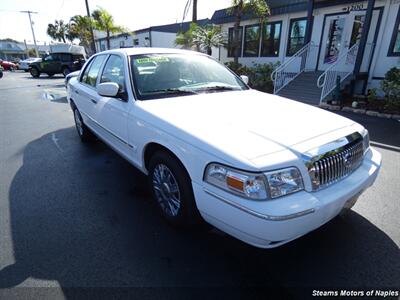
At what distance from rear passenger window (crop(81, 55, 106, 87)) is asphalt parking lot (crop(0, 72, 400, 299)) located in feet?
5.20

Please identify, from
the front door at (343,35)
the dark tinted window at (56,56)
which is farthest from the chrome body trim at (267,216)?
the dark tinted window at (56,56)

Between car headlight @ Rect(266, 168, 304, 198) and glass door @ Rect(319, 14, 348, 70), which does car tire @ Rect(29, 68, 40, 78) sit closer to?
glass door @ Rect(319, 14, 348, 70)

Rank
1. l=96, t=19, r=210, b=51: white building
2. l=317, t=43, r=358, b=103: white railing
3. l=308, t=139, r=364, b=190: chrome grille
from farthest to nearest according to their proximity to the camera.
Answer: l=96, t=19, r=210, b=51: white building < l=317, t=43, r=358, b=103: white railing < l=308, t=139, r=364, b=190: chrome grille

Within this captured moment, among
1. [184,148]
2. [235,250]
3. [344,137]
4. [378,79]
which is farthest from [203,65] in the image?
[378,79]

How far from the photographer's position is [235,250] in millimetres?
2381

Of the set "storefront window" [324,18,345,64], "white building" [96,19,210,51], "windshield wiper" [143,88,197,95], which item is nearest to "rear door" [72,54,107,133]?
"windshield wiper" [143,88,197,95]

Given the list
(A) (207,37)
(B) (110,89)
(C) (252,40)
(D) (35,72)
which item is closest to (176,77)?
(B) (110,89)

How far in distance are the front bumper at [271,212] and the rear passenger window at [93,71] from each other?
2.95 metres

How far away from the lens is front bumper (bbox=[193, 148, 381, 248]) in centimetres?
171

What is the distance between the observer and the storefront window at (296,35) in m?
11.7

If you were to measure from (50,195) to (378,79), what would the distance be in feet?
35.5

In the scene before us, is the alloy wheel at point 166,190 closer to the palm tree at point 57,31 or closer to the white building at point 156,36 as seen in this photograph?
the white building at point 156,36

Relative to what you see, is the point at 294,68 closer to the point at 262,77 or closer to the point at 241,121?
the point at 262,77

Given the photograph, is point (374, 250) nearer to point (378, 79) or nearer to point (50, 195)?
point (50, 195)
